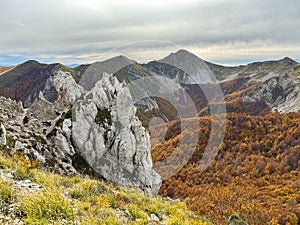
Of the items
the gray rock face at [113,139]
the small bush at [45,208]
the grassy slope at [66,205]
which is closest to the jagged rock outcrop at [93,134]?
the gray rock face at [113,139]

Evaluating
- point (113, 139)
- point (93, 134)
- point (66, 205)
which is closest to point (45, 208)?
point (66, 205)

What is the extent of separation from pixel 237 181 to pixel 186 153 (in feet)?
109

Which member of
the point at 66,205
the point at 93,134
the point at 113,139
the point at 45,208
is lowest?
the point at 113,139

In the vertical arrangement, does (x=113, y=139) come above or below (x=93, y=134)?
below

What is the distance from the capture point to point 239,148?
467 ft

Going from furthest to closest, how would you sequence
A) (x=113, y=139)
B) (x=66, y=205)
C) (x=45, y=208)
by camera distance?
(x=113, y=139) < (x=66, y=205) < (x=45, y=208)

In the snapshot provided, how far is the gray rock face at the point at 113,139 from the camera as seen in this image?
108 ft

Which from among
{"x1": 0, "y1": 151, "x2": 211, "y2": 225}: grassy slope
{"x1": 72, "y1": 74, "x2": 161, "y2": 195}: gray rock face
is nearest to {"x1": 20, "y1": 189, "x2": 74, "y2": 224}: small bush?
{"x1": 0, "y1": 151, "x2": 211, "y2": 225}: grassy slope

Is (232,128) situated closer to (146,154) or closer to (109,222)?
(146,154)

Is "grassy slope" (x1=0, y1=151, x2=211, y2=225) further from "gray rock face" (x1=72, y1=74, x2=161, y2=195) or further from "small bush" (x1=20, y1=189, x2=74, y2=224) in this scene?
"gray rock face" (x1=72, y1=74, x2=161, y2=195)

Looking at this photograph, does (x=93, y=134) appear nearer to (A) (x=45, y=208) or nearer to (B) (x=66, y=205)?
(B) (x=66, y=205)

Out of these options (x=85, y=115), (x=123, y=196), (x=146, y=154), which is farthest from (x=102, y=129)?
(x=123, y=196)

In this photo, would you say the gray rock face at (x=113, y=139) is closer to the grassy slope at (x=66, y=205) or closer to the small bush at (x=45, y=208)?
the grassy slope at (x=66, y=205)

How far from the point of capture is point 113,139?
118 feet
